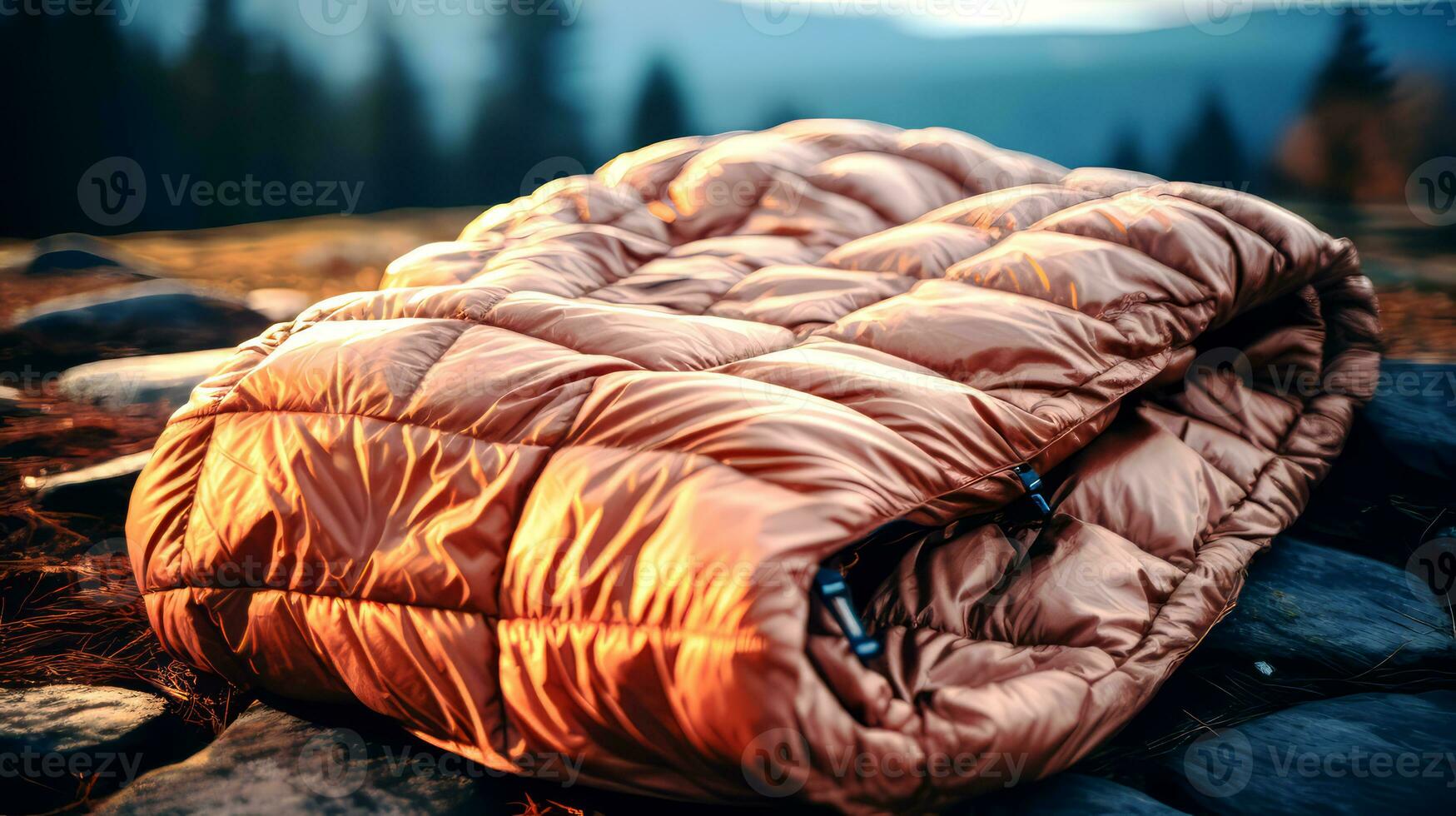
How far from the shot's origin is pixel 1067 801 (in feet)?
3.32

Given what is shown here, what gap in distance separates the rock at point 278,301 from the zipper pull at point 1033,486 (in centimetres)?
296

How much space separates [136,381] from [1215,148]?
12.0 feet

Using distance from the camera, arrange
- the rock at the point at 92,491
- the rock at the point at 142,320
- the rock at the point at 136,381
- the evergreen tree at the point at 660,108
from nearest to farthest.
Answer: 1. the rock at the point at 92,491
2. the rock at the point at 136,381
3. the rock at the point at 142,320
4. the evergreen tree at the point at 660,108

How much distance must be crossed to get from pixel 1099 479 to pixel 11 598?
193cm

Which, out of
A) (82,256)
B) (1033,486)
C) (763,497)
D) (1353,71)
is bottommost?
(82,256)

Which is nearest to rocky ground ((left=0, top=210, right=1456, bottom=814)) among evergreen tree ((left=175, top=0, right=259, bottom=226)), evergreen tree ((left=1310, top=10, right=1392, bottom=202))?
evergreen tree ((left=175, top=0, right=259, bottom=226))

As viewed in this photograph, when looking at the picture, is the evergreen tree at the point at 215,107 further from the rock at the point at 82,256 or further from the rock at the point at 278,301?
the rock at the point at 278,301

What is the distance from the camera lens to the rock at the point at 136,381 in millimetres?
2549

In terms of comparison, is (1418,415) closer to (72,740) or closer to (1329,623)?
(1329,623)

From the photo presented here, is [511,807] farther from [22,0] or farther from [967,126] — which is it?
[22,0]

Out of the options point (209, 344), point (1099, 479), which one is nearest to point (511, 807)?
point (1099, 479)

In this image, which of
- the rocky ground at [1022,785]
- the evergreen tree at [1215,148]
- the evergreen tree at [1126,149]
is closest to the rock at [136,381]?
the rocky ground at [1022,785]

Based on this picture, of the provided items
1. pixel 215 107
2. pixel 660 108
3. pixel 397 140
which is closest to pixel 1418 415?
pixel 660 108

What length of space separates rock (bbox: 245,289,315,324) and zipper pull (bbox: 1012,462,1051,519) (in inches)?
117
